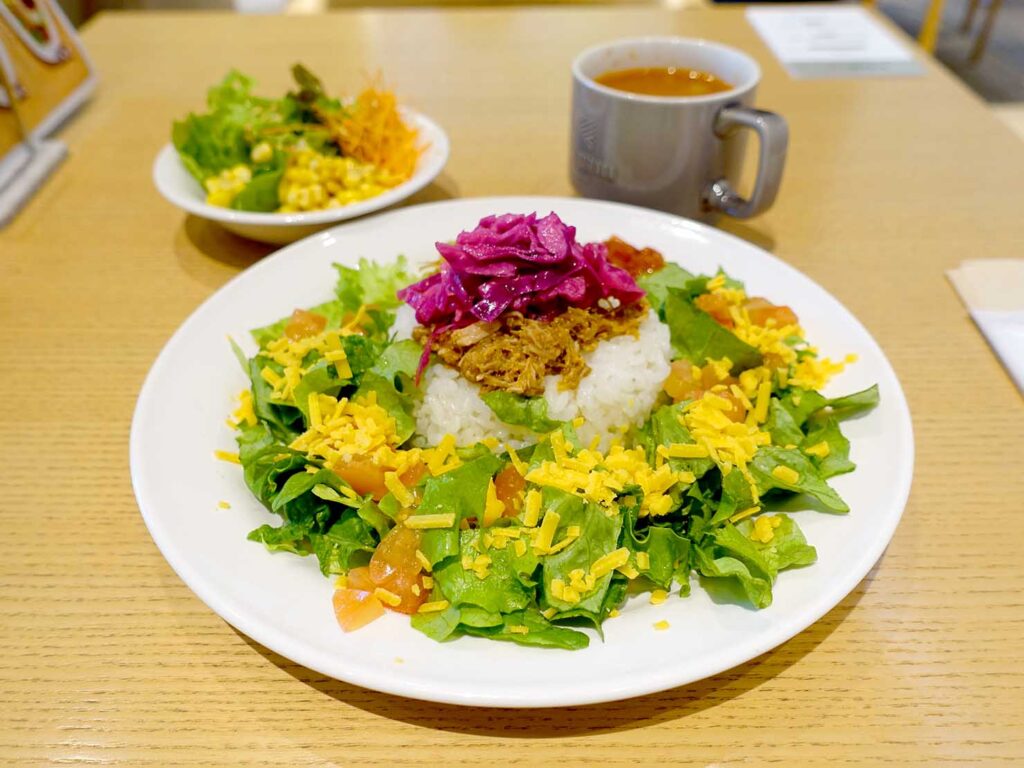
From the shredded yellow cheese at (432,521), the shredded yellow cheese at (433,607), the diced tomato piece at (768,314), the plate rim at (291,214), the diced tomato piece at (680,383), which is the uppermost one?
the shredded yellow cheese at (432,521)

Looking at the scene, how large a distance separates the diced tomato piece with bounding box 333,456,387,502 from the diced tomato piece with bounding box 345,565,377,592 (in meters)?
0.15

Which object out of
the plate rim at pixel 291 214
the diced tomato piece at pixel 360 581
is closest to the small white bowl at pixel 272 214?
the plate rim at pixel 291 214

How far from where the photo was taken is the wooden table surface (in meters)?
1.01

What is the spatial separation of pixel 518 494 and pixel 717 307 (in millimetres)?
598

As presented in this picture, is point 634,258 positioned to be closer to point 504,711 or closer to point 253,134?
point 504,711

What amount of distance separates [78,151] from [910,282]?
255cm

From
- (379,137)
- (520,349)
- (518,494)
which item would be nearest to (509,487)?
(518,494)

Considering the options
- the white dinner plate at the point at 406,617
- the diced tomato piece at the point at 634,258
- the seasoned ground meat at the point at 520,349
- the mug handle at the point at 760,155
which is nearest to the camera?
the white dinner plate at the point at 406,617

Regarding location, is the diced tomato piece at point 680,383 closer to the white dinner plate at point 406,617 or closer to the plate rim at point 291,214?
the white dinner plate at point 406,617

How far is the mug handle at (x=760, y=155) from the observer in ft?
5.80

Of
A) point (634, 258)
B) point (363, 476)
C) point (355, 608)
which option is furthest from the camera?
point (634, 258)

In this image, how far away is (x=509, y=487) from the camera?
123cm

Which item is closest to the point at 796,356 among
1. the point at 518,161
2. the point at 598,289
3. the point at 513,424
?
the point at 598,289

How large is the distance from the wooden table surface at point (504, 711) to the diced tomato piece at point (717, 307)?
0.44 m
